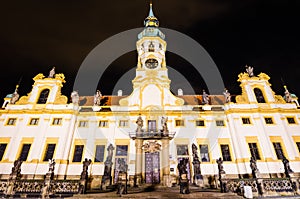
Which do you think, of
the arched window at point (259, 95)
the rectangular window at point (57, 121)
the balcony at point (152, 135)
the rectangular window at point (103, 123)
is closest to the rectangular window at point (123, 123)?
the rectangular window at point (103, 123)

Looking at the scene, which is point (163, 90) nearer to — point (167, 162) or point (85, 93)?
point (167, 162)

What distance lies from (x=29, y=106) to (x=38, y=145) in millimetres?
6404

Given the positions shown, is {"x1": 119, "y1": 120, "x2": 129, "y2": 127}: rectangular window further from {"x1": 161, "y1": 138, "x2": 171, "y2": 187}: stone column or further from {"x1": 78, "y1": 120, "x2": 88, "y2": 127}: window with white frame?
{"x1": 161, "y1": 138, "x2": 171, "y2": 187}: stone column

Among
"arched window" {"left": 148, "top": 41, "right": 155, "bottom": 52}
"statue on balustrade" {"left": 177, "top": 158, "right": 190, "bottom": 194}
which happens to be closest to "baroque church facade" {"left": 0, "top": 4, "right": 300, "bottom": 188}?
"statue on balustrade" {"left": 177, "top": 158, "right": 190, "bottom": 194}

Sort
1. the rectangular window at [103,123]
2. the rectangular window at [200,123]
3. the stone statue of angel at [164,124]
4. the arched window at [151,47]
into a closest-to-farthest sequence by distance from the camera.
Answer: the stone statue of angel at [164,124] < the rectangular window at [200,123] < the rectangular window at [103,123] < the arched window at [151,47]

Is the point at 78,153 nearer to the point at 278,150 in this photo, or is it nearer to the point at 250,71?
the point at 278,150

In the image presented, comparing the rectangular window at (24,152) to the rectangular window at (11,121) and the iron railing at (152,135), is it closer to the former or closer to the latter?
the rectangular window at (11,121)

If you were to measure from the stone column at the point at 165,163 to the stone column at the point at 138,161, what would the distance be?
254 centimetres

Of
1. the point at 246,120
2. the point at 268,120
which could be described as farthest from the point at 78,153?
the point at 268,120

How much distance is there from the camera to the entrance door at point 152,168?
21.4m

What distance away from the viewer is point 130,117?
25.6 meters

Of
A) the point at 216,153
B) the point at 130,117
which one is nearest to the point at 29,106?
the point at 130,117

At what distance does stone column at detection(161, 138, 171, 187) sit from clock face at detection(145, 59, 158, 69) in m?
14.8

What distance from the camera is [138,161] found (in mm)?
21812
